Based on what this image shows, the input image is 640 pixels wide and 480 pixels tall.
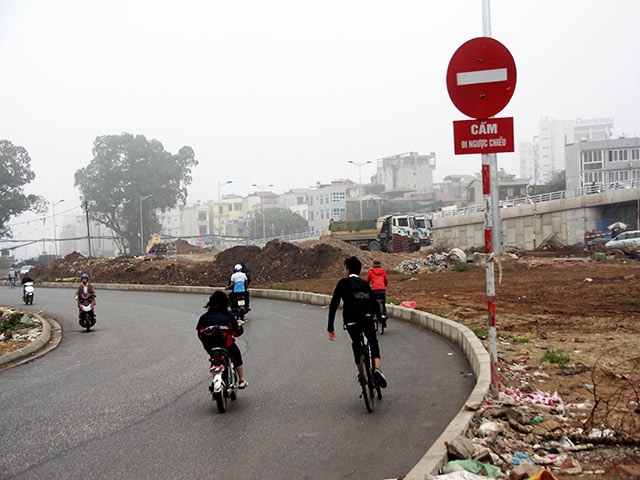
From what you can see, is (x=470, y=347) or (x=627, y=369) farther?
(x=470, y=347)

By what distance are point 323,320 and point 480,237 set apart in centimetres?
3955

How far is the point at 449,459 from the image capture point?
501 centimetres

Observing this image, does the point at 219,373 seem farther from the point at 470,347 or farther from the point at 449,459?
the point at 470,347

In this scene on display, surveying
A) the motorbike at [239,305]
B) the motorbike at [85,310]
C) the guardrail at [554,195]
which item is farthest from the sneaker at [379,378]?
the guardrail at [554,195]

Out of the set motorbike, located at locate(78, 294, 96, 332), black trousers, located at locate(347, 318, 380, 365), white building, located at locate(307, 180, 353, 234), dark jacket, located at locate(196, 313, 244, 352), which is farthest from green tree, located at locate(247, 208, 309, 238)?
black trousers, located at locate(347, 318, 380, 365)

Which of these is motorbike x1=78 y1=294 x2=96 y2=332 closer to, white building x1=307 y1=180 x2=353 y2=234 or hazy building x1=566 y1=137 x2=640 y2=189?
hazy building x1=566 y1=137 x2=640 y2=189

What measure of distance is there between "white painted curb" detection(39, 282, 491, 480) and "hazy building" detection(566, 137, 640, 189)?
209 feet

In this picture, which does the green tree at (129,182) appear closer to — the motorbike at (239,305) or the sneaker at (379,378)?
the motorbike at (239,305)

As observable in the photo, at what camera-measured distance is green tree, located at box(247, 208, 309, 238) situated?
9894 centimetres

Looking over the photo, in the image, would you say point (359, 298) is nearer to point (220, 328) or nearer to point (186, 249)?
point (220, 328)

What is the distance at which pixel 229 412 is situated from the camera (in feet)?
24.8

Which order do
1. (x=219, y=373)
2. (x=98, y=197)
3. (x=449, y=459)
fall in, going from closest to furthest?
(x=449, y=459) < (x=219, y=373) < (x=98, y=197)

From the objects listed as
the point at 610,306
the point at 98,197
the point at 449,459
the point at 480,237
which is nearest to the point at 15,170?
the point at 98,197

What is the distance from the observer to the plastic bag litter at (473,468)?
14.9 ft
